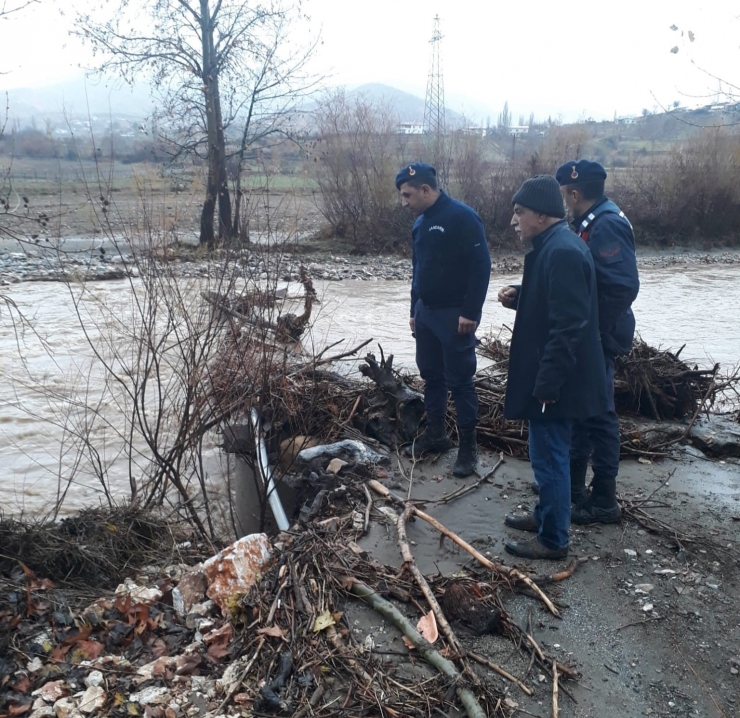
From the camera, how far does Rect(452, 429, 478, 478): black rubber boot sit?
17.4 ft

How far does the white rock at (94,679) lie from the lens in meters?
3.22

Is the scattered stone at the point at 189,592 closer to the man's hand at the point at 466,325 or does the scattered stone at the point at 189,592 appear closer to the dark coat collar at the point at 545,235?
the man's hand at the point at 466,325

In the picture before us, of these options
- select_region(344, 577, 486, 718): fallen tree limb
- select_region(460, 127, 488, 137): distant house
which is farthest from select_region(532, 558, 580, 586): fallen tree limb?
select_region(460, 127, 488, 137): distant house

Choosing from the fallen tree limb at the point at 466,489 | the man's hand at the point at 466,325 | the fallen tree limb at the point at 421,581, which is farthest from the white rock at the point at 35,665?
the man's hand at the point at 466,325

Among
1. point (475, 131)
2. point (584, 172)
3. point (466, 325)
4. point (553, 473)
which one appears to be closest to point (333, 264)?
point (475, 131)

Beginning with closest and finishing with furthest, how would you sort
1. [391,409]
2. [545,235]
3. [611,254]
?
[545,235]
[611,254]
[391,409]

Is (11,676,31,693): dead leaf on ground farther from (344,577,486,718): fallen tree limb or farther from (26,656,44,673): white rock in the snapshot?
(344,577,486,718): fallen tree limb

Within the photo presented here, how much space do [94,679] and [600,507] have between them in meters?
3.18

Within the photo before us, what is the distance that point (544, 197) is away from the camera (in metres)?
3.73

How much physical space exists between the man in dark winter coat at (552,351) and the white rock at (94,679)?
234 cm

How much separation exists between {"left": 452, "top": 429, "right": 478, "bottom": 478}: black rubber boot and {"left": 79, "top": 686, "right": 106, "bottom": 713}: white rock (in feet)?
9.72

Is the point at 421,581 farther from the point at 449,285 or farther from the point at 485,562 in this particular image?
the point at 449,285

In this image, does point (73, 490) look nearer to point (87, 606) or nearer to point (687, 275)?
point (87, 606)

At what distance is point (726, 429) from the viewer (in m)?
6.34
